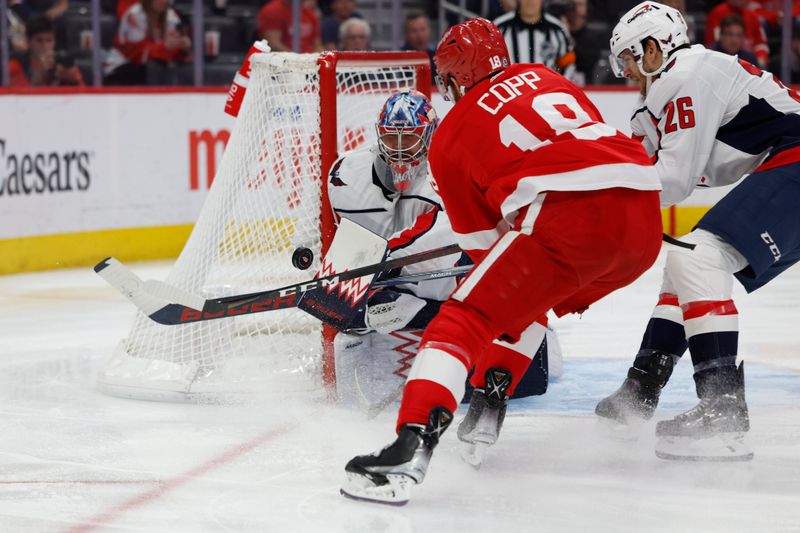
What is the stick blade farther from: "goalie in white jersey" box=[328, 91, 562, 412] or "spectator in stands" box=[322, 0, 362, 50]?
"spectator in stands" box=[322, 0, 362, 50]

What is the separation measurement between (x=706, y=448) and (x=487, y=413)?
45 centimetres

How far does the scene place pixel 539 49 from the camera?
20.6 ft

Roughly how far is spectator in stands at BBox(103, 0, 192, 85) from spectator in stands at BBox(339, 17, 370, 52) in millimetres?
861

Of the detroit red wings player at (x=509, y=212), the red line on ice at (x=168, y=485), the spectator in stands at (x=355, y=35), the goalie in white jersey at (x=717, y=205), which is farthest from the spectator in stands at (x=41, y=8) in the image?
the detroit red wings player at (x=509, y=212)

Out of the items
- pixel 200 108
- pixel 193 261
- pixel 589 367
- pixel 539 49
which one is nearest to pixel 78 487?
pixel 193 261

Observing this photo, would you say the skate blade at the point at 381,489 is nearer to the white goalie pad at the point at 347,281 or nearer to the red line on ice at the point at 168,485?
the red line on ice at the point at 168,485

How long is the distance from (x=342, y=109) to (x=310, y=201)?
2.29 ft

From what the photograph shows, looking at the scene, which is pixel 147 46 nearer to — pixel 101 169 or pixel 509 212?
pixel 101 169

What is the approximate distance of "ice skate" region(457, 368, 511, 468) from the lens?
2498 millimetres

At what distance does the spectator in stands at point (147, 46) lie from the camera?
20.0 ft

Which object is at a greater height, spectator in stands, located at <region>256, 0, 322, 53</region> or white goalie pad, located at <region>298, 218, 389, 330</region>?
spectator in stands, located at <region>256, 0, 322, 53</region>

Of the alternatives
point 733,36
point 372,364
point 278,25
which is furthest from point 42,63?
point 733,36

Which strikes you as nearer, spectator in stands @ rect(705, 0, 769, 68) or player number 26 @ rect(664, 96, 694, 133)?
player number 26 @ rect(664, 96, 694, 133)

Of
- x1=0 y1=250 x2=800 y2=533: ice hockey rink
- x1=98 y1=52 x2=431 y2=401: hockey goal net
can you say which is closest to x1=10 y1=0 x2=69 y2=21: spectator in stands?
x1=0 y1=250 x2=800 y2=533: ice hockey rink
